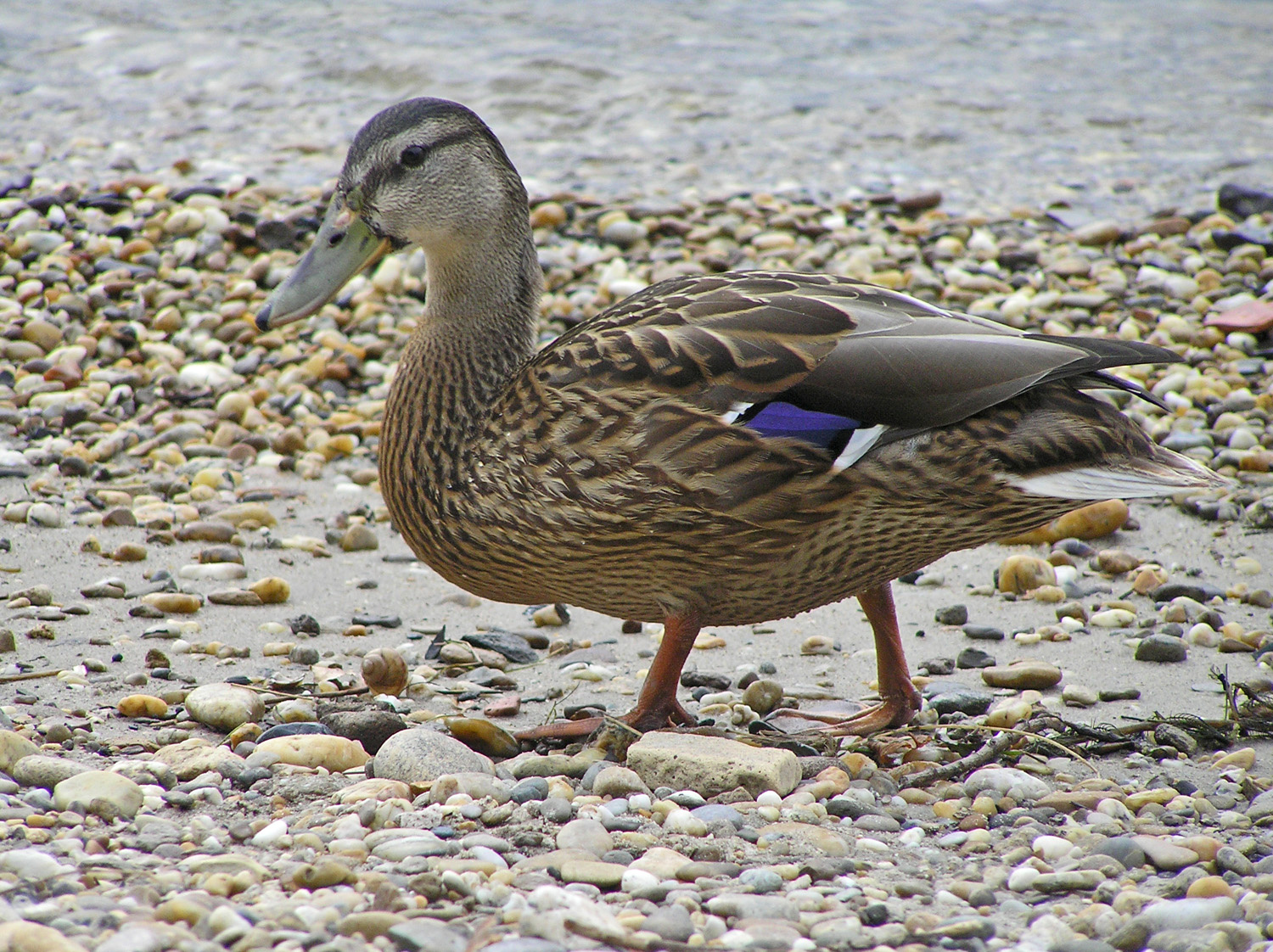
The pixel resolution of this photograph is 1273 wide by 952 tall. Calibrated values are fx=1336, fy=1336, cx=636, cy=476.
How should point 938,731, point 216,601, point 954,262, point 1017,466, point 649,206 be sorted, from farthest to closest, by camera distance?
point 649,206 < point 954,262 < point 216,601 < point 938,731 < point 1017,466

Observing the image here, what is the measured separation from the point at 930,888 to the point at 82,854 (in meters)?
1.60

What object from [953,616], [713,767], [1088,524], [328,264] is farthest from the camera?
[1088,524]

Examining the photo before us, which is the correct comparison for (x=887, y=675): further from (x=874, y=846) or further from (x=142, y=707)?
(x=142, y=707)

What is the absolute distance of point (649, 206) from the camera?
309 inches

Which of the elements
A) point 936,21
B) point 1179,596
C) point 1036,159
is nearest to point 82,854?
point 1179,596

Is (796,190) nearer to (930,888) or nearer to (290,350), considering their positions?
(290,350)

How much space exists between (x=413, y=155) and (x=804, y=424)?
147 cm

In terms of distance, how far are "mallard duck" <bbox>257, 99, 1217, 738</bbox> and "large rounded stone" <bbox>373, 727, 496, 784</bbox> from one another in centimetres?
38

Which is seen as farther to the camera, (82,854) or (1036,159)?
(1036,159)

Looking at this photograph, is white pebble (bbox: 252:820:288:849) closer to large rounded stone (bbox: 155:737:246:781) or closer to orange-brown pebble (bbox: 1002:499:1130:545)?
large rounded stone (bbox: 155:737:246:781)

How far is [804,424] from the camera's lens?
3.23 meters

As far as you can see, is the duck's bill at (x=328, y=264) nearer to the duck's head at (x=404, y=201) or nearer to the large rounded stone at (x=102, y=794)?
the duck's head at (x=404, y=201)

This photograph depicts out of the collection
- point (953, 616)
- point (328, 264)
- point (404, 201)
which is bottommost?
point (953, 616)

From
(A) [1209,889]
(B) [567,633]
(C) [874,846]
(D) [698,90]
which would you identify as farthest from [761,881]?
(D) [698,90]
